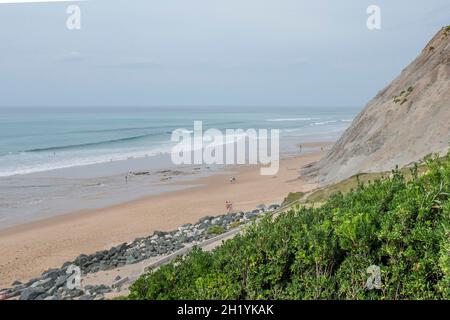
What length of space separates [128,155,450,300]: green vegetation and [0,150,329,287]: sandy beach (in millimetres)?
10950

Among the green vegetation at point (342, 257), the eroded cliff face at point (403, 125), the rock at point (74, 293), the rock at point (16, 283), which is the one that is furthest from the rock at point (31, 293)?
the eroded cliff face at point (403, 125)

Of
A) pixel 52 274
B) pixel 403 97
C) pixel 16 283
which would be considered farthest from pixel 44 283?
pixel 403 97

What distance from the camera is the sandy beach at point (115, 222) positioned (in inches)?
649

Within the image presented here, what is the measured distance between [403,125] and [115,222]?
14796 mm

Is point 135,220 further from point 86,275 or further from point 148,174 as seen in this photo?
point 148,174

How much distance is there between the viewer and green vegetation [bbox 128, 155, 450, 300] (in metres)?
4.50

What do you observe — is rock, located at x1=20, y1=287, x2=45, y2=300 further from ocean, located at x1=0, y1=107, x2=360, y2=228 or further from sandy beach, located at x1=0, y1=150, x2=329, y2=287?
ocean, located at x1=0, y1=107, x2=360, y2=228

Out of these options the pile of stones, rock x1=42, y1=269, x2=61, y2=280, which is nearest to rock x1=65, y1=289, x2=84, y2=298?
the pile of stones

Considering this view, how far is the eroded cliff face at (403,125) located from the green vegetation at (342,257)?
13.5m

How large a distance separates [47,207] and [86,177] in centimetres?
922

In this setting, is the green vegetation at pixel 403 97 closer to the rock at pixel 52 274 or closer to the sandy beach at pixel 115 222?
→ the sandy beach at pixel 115 222

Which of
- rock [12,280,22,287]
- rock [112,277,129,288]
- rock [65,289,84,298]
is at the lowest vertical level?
rock [12,280,22,287]

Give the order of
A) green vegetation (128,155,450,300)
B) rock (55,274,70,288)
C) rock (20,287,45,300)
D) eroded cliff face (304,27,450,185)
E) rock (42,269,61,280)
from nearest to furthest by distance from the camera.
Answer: green vegetation (128,155,450,300)
rock (20,287,45,300)
rock (55,274,70,288)
rock (42,269,61,280)
eroded cliff face (304,27,450,185)

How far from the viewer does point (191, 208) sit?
23.1 metres
